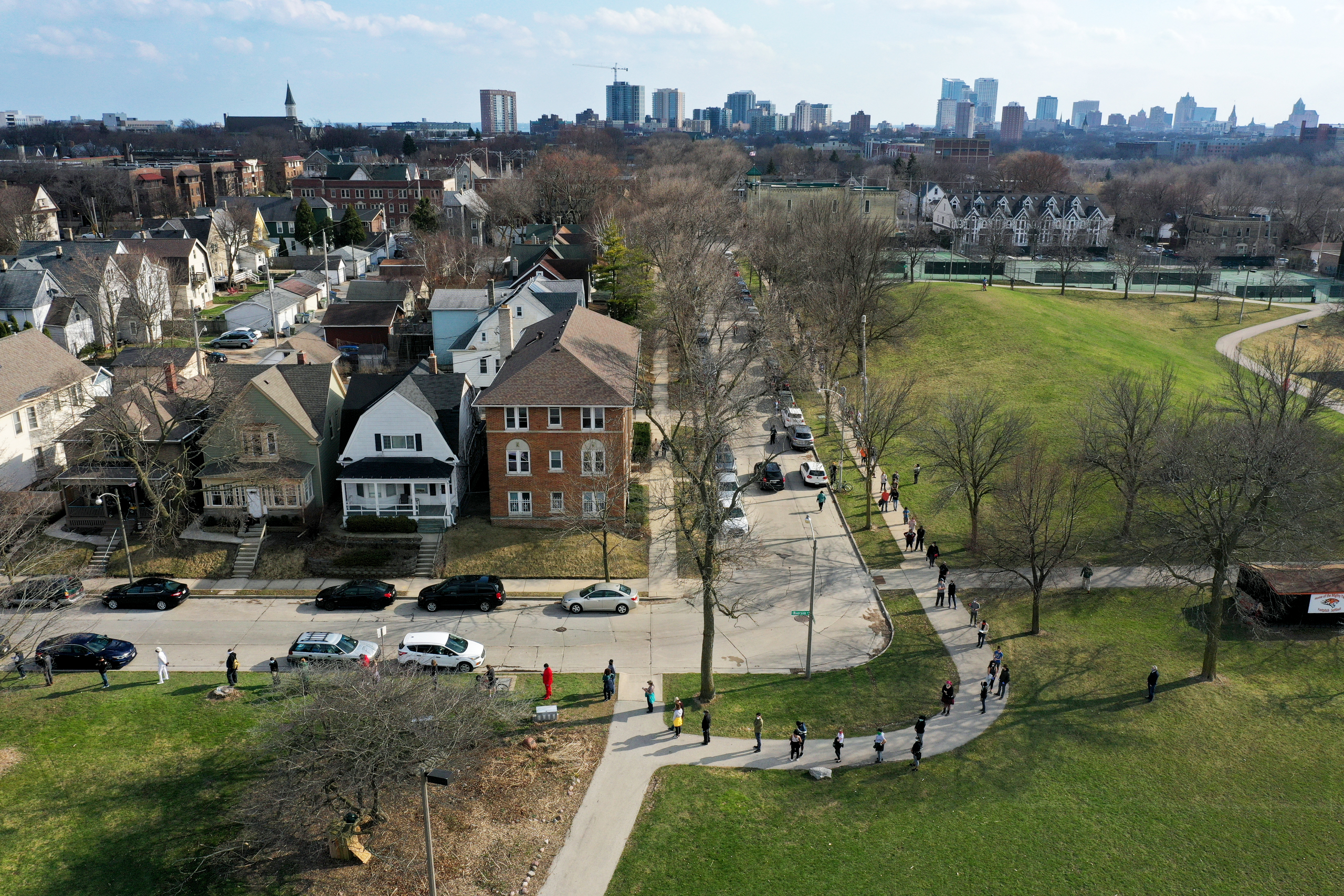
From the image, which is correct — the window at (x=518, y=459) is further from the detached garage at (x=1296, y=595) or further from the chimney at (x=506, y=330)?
the detached garage at (x=1296, y=595)

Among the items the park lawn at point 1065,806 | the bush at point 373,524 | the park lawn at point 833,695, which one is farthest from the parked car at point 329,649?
the park lawn at point 1065,806

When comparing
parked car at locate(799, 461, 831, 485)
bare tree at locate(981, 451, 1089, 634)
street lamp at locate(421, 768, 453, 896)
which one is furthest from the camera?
parked car at locate(799, 461, 831, 485)

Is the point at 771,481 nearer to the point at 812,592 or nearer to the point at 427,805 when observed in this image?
the point at 812,592

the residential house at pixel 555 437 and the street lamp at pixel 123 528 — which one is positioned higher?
the residential house at pixel 555 437

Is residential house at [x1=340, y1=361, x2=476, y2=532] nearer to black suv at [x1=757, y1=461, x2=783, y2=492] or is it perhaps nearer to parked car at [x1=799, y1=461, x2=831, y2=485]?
black suv at [x1=757, y1=461, x2=783, y2=492]

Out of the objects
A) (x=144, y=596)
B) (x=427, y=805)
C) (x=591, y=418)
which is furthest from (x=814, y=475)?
(x=427, y=805)

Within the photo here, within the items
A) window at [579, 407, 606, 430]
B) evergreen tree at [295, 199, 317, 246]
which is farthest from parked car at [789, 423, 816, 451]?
evergreen tree at [295, 199, 317, 246]
